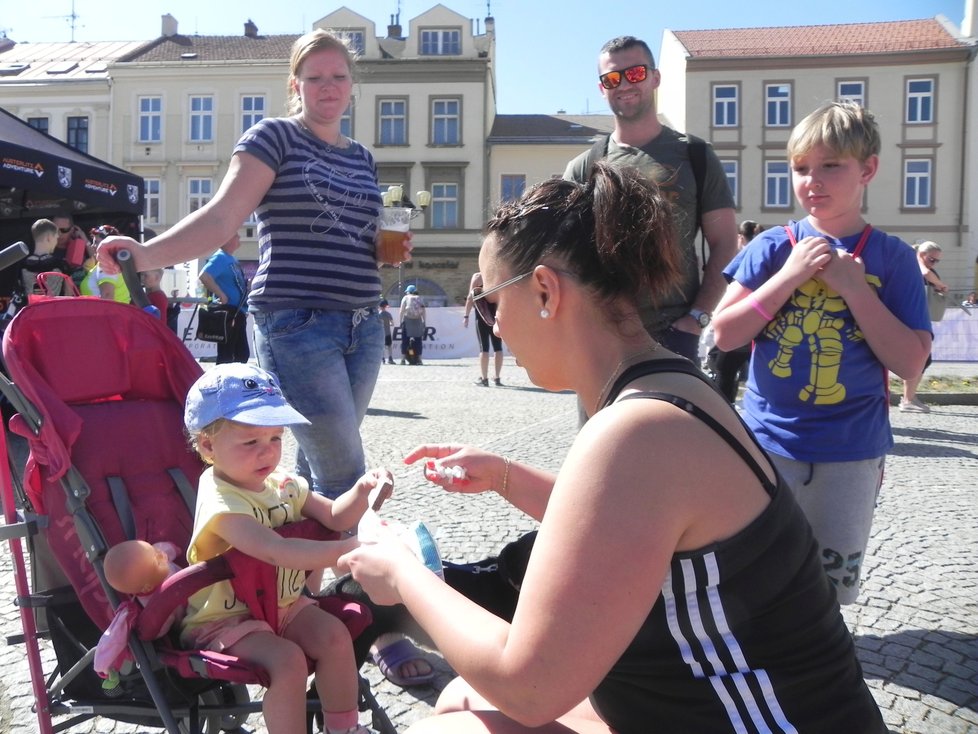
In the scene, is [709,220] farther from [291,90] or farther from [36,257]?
[36,257]

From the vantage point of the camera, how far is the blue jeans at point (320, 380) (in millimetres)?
3002

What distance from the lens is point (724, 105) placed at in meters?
36.5

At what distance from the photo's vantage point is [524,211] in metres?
1.63

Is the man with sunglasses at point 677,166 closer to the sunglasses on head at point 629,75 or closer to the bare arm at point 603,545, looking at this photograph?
the sunglasses on head at point 629,75

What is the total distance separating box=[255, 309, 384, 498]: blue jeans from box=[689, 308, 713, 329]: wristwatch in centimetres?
132

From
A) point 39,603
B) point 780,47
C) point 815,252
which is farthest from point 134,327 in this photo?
point 780,47

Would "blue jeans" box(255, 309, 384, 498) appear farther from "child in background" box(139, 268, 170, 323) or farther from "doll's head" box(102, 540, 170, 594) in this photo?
"child in background" box(139, 268, 170, 323)

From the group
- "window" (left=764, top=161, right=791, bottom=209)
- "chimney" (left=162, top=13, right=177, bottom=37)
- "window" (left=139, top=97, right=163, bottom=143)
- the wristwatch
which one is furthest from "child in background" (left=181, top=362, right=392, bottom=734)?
"chimney" (left=162, top=13, right=177, bottom=37)

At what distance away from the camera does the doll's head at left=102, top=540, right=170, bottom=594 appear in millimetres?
2141

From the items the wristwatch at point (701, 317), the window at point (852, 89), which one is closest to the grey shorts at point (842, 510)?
the wristwatch at point (701, 317)

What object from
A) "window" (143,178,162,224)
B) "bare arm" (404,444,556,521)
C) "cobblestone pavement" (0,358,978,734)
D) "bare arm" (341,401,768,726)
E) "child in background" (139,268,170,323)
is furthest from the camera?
"window" (143,178,162,224)

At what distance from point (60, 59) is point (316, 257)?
44429 mm

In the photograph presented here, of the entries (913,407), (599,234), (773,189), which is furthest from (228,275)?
(773,189)

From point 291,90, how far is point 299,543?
1.84 meters
